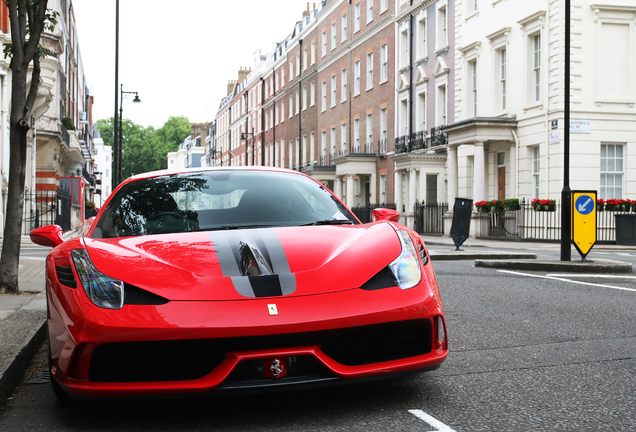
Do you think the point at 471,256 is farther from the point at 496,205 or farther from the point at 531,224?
the point at 496,205

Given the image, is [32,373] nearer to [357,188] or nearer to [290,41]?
[357,188]

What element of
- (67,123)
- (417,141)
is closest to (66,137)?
(67,123)

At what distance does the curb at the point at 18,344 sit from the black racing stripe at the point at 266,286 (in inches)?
60.7

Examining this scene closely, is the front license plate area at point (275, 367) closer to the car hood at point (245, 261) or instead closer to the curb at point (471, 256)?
the car hood at point (245, 261)

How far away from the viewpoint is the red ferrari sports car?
10.2ft

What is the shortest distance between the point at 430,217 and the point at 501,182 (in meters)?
4.57

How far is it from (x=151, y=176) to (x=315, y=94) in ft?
156

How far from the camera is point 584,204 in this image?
12.3 m

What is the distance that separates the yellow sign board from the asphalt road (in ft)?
23.1

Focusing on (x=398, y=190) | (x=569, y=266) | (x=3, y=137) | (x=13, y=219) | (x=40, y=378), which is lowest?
(x=40, y=378)

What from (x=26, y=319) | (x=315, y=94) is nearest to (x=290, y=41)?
(x=315, y=94)

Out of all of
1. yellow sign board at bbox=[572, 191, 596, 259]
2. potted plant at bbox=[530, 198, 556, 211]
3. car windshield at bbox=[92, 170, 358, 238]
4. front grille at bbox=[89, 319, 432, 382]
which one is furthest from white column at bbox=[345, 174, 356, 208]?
front grille at bbox=[89, 319, 432, 382]

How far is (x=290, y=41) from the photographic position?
194 feet

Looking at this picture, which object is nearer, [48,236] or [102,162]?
[48,236]
